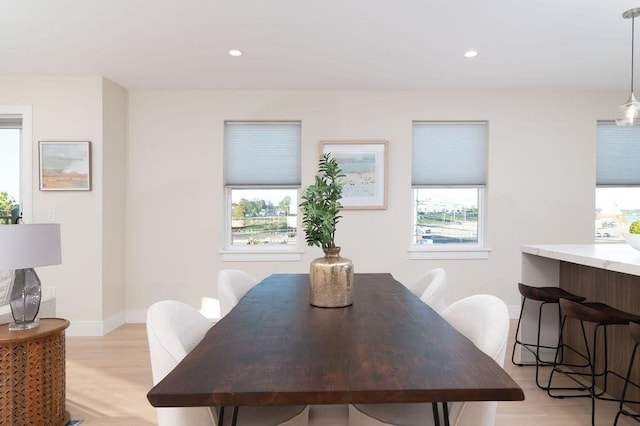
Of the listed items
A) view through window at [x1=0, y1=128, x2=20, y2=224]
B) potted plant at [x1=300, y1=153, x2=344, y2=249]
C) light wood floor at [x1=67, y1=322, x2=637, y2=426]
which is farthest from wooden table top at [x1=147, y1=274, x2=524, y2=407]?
view through window at [x1=0, y1=128, x2=20, y2=224]

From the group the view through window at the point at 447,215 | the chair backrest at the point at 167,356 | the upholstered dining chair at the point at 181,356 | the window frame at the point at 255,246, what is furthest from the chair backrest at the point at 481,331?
the view through window at the point at 447,215

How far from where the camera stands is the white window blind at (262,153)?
14.7 feet

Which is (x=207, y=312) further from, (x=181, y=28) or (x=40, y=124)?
(x=181, y=28)

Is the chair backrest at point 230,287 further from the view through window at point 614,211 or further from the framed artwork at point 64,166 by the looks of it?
the view through window at point 614,211

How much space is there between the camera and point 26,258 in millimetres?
2012

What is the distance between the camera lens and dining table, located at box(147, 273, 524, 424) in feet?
2.93

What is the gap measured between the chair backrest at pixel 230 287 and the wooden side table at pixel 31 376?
3.17 feet

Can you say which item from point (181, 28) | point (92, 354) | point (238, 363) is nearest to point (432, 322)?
point (238, 363)

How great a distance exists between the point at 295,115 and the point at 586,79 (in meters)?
3.11

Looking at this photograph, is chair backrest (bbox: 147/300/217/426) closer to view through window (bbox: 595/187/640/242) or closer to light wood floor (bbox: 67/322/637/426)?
light wood floor (bbox: 67/322/637/426)

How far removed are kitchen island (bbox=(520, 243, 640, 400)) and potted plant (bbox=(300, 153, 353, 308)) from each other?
1.66 metres

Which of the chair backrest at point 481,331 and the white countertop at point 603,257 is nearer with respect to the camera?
the chair backrest at point 481,331

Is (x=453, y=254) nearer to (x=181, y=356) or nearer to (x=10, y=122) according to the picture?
(x=181, y=356)

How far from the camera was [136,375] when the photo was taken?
3.00 metres
